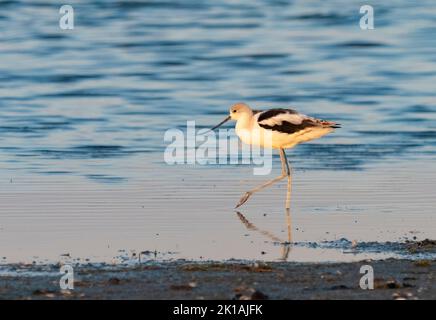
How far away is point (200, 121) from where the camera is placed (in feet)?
59.1

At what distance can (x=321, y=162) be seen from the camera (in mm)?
14531

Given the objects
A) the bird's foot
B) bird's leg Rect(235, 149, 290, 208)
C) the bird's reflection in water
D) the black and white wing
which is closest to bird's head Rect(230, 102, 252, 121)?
the black and white wing

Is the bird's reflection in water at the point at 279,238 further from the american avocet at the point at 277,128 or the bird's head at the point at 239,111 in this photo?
the bird's head at the point at 239,111

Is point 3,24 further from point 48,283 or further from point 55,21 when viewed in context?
point 48,283

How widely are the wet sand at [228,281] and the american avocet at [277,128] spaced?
11.9 ft

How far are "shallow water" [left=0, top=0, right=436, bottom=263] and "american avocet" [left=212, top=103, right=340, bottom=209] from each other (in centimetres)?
52

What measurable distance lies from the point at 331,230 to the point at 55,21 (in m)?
20.7

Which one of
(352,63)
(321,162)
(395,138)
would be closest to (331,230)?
(321,162)

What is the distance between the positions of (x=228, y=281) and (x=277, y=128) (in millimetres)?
4488

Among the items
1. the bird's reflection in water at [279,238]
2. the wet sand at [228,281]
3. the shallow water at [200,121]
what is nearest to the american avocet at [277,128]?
the shallow water at [200,121]

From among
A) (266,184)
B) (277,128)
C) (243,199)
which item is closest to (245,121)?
(277,128)

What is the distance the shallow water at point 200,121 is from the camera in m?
10.5

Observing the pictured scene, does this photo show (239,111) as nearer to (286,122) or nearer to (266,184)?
(286,122)
